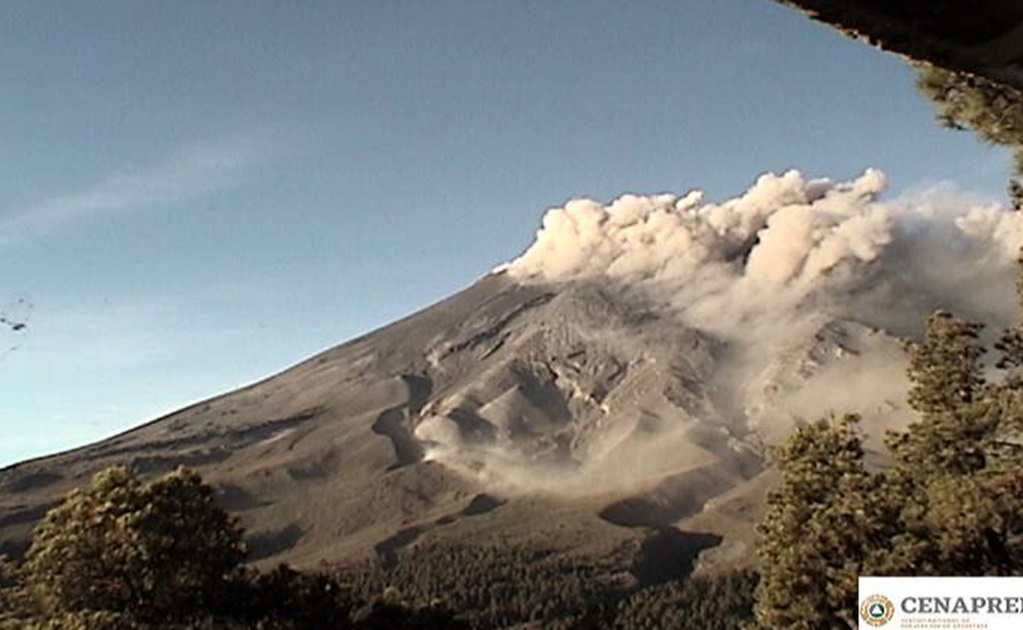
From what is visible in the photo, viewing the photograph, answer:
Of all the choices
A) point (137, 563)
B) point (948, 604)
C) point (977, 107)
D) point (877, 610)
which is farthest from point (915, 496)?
point (137, 563)

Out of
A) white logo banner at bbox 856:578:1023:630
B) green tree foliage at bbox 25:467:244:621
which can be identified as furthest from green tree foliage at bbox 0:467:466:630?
white logo banner at bbox 856:578:1023:630

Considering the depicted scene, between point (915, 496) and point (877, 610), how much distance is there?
21.4 feet

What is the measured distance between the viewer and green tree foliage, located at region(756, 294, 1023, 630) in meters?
19.4

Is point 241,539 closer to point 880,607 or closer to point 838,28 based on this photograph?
point 880,607

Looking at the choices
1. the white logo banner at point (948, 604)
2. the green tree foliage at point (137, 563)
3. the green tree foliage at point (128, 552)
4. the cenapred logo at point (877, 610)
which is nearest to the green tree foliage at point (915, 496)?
the cenapred logo at point (877, 610)

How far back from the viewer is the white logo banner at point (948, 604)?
543 inches

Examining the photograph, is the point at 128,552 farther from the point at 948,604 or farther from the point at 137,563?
the point at 948,604

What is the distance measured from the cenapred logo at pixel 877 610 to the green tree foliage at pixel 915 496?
4.91 metres

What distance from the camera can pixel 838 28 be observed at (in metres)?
3.04

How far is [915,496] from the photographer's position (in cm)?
2050

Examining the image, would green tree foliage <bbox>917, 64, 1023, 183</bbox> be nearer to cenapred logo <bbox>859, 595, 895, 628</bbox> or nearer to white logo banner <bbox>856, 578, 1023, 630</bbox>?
white logo banner <bbox>856, 578, 1023, 630</bbox>

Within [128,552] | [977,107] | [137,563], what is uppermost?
[977,107]

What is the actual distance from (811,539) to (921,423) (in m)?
3.76

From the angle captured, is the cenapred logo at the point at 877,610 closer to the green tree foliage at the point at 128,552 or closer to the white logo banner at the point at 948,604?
the white logo banner at the point at 948,604
